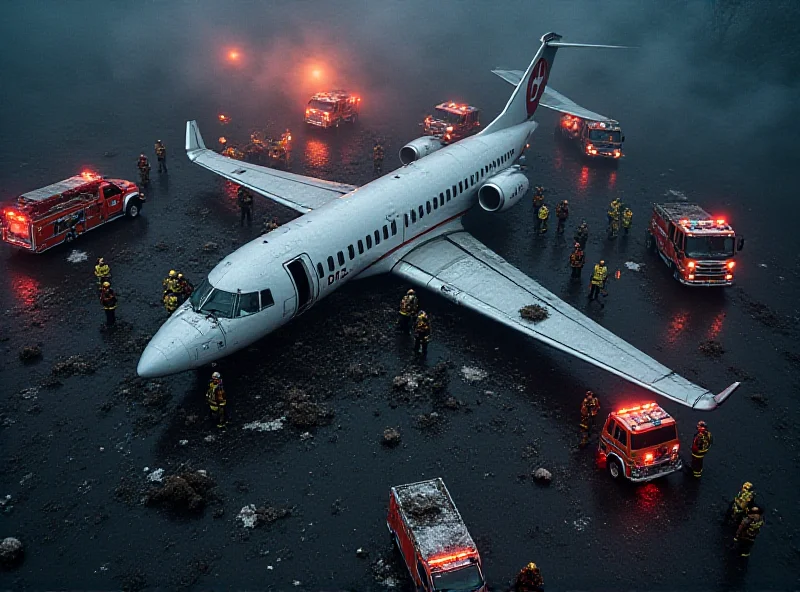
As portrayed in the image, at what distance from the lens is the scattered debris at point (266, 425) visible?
20578 mm

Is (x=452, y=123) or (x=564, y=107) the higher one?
(x=564, y=107)

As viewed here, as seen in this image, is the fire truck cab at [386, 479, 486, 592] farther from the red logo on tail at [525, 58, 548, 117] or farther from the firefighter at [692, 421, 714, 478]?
the red logo on tail at [525, 58, 548, 117]

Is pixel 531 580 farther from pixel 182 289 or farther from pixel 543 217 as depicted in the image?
pixel 543 217

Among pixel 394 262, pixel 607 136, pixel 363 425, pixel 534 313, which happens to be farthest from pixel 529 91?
pixel 363 425

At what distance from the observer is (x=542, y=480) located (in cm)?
1912

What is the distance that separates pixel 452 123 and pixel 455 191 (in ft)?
53.2

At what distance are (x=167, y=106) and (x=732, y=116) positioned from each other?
1849 inches

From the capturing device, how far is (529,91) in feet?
122

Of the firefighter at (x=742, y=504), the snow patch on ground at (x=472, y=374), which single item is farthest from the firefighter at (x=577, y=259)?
the firefighter at (x=742, y=504)

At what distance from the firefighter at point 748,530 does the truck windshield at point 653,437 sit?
9.15 feet

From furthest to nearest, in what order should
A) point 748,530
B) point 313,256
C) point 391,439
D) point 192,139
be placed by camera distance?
point 192,139 → point 313,256 → point 391,439 → point 748,530

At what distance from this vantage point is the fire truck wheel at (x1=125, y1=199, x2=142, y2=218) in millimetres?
33500

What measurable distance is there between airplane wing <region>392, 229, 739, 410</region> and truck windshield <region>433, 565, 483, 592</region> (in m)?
8.80

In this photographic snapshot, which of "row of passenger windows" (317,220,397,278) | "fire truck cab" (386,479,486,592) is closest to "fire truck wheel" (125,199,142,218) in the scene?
"row of passenger windows" (317,220,397,278)
